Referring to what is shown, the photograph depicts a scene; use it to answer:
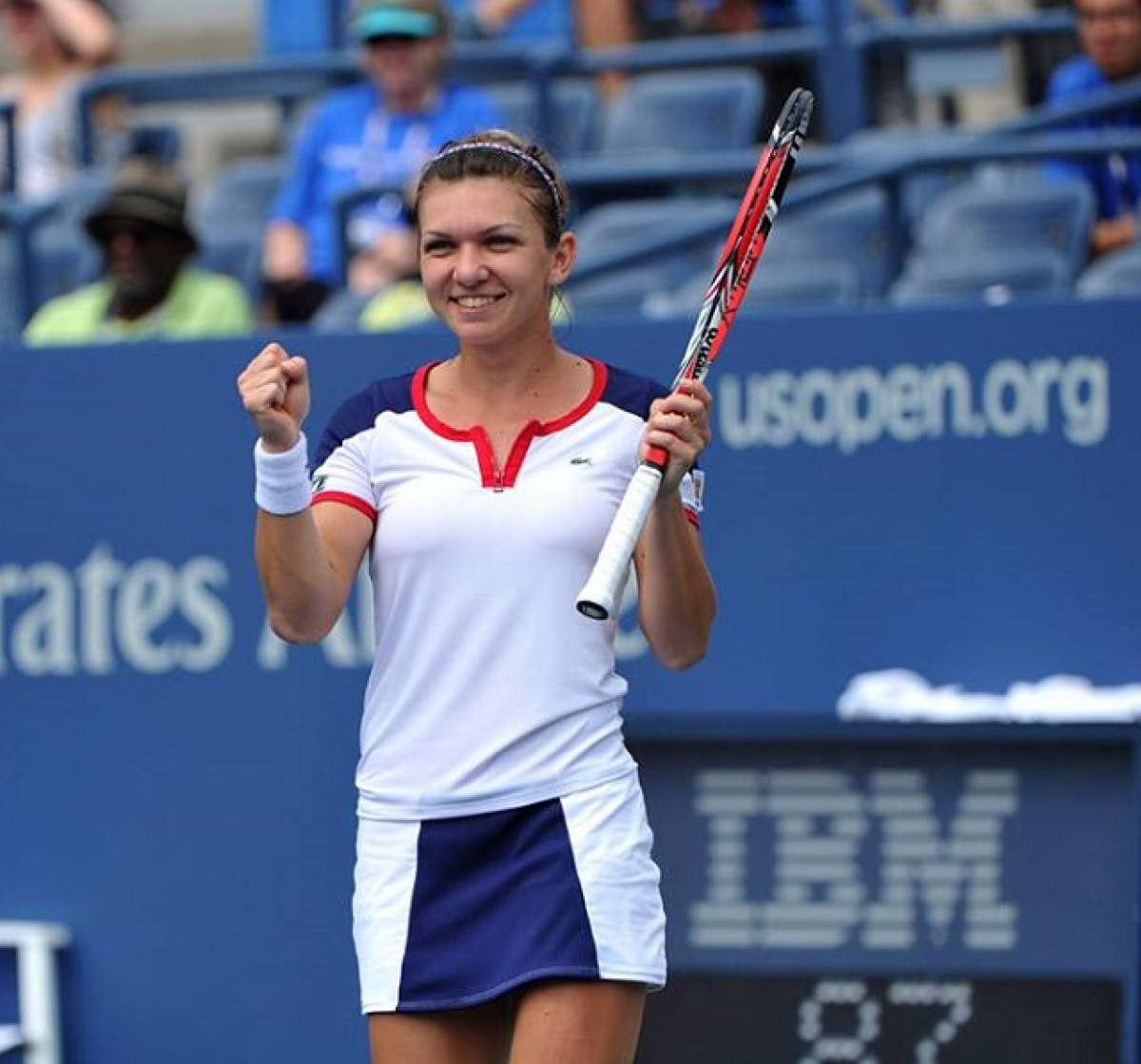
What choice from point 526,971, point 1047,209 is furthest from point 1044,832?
point 1047,209

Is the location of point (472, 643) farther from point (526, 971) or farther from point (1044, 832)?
point (1044, 832)

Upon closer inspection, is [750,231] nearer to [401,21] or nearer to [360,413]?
[360,413]

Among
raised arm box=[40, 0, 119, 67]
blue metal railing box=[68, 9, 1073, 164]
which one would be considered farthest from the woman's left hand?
raised arm box=[40, 0, 119, 67]

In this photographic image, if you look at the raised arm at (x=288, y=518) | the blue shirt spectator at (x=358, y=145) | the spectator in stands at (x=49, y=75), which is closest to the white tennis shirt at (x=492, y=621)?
the raised arm at (x=288, y=518)

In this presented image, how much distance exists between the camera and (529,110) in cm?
910

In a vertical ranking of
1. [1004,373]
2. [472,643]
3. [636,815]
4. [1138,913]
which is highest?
[1004,373]

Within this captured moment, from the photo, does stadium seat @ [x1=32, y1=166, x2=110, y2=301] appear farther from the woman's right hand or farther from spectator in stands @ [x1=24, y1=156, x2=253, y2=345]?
the woman's right hand

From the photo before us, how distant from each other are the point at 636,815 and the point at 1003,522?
6.04 feet

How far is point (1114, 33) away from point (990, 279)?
4.83 feet

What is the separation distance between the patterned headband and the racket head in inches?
10.1

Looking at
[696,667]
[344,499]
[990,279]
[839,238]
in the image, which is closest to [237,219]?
[839,238]

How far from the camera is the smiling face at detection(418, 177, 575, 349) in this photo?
3816 mm

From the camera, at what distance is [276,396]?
3648 mm

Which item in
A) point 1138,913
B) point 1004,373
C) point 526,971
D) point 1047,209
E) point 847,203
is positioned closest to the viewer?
point 526,971
